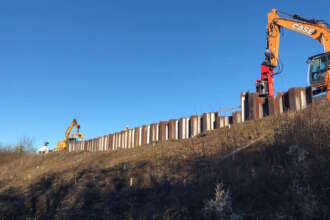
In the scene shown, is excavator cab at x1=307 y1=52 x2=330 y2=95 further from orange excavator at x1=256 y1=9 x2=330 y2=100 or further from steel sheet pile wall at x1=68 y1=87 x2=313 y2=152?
steel sheet pile wall at x1=68 y1=87 x2=313 y2=152

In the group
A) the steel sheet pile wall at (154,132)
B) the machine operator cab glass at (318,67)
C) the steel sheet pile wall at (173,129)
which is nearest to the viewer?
the machine operator cab glass at (318,67)

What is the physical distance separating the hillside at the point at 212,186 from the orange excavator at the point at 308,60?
6.57 metres

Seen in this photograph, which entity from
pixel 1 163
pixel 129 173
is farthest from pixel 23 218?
pixel 1 163

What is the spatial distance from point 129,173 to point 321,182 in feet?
17.1

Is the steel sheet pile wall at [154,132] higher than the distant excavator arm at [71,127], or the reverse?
the distant excavator arm at [71,127]

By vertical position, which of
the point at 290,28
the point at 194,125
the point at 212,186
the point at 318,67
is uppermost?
the point at 290,28

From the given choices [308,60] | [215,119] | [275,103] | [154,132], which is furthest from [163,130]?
[308,60]

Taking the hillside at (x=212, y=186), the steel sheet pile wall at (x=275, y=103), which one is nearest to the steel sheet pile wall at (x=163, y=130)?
the steel sheet pile wall at (x=275, y=103)

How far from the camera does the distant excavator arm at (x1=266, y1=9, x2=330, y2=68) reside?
674 inches

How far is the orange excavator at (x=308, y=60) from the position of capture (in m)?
14.8

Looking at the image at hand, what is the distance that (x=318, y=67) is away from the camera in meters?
15.0

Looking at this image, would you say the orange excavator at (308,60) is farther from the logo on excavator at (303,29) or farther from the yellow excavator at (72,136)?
the yellow excavator at (72,136)

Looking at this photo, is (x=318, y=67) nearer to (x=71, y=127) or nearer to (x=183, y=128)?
(x=183, y=128)

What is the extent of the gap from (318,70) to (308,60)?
877 mm
